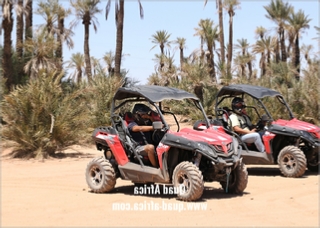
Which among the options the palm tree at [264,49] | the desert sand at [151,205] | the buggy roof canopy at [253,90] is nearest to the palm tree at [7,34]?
the desert sand at [151,205]

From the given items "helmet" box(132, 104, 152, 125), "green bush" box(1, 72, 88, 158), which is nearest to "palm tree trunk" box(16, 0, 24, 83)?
"green bush" box(1, 72, 88, 158)

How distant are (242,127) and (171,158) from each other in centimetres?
402

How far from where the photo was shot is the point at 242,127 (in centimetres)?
1322

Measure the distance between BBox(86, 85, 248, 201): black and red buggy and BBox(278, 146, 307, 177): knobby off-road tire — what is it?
2581mm

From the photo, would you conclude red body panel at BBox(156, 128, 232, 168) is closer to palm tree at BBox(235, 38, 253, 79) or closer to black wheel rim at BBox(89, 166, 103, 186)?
black wheel rim at BBox(89, 166, 103, 186)

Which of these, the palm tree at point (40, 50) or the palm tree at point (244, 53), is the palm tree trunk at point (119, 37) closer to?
the palm tree at point (40, 50)

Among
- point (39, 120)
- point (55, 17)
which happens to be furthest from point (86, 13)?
point (39, 120)

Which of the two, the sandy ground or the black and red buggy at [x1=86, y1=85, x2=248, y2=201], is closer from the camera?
the sandy ground

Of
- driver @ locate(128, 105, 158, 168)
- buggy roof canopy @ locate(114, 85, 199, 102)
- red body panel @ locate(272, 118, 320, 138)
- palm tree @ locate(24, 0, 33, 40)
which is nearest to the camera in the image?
buggy roof canopy @ locate(114, 85, 199, 102)

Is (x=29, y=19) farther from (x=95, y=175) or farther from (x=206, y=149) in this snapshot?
(x=206, y=149)

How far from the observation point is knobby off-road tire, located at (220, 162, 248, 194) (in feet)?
32.4

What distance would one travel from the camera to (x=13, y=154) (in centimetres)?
1656

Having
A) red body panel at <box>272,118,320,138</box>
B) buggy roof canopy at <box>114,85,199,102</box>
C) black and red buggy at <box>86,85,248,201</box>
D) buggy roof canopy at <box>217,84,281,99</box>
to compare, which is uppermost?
buggy roof canopy at <box>217,84,281,99</box>

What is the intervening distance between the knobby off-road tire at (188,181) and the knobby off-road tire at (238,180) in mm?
1063
